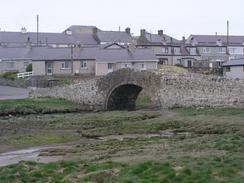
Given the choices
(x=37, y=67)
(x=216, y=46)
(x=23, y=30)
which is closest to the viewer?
(x=37, y=67)

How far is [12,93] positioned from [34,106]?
596 inches

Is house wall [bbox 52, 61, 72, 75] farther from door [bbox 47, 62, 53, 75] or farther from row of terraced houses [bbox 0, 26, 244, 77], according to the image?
door [bbox 47, 62, 53, 75]

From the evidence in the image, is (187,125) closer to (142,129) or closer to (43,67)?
(142,129)

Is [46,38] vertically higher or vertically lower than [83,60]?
higher

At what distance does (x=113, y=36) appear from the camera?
126 m

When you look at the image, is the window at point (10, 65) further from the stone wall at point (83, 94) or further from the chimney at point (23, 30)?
the stone wall at point (83, 94)

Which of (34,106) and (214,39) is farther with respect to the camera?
(214,39)

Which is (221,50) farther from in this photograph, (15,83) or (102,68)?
(15,83)

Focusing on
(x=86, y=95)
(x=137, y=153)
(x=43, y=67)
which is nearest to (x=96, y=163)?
(x=137, y=153)

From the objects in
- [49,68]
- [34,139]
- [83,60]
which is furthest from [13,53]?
[34,139]

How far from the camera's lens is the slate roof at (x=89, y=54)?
84.3 meters

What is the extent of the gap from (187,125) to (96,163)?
16793 millimetres

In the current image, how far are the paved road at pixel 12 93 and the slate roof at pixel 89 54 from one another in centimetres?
935

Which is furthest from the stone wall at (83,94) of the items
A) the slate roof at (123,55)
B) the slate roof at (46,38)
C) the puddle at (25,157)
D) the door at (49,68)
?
the slate roof at (46,38)
